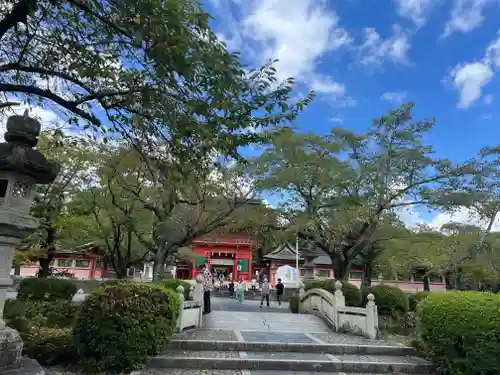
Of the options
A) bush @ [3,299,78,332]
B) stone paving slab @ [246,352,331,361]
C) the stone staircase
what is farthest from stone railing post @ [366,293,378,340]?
bush @ [3,299,78,332]

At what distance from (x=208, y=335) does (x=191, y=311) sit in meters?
1.24

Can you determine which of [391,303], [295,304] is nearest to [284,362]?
[391,303]

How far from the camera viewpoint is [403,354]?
858 centimetres

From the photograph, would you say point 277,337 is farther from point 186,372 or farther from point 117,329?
point 117,329

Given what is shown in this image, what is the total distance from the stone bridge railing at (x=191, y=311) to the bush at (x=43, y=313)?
252 cm

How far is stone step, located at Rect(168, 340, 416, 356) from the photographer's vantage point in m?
8.24

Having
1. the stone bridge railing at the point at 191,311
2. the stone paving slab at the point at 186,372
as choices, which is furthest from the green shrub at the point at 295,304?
the stone paving slab at the point at 186,372

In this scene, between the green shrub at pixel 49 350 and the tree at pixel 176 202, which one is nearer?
the green shrub at pixel 49 350

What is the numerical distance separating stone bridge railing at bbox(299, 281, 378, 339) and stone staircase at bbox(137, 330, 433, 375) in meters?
0.82

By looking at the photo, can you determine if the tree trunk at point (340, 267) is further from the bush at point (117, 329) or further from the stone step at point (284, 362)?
the bush at point (117, 329)

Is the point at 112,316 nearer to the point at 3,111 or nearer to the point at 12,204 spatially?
the point at 12,204

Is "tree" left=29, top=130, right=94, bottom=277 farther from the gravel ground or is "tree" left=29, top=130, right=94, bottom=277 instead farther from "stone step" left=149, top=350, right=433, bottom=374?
"stone step" left=149, top=350, right=433, bottom=374

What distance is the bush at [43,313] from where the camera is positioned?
9883 millimetres

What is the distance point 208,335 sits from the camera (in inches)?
370
